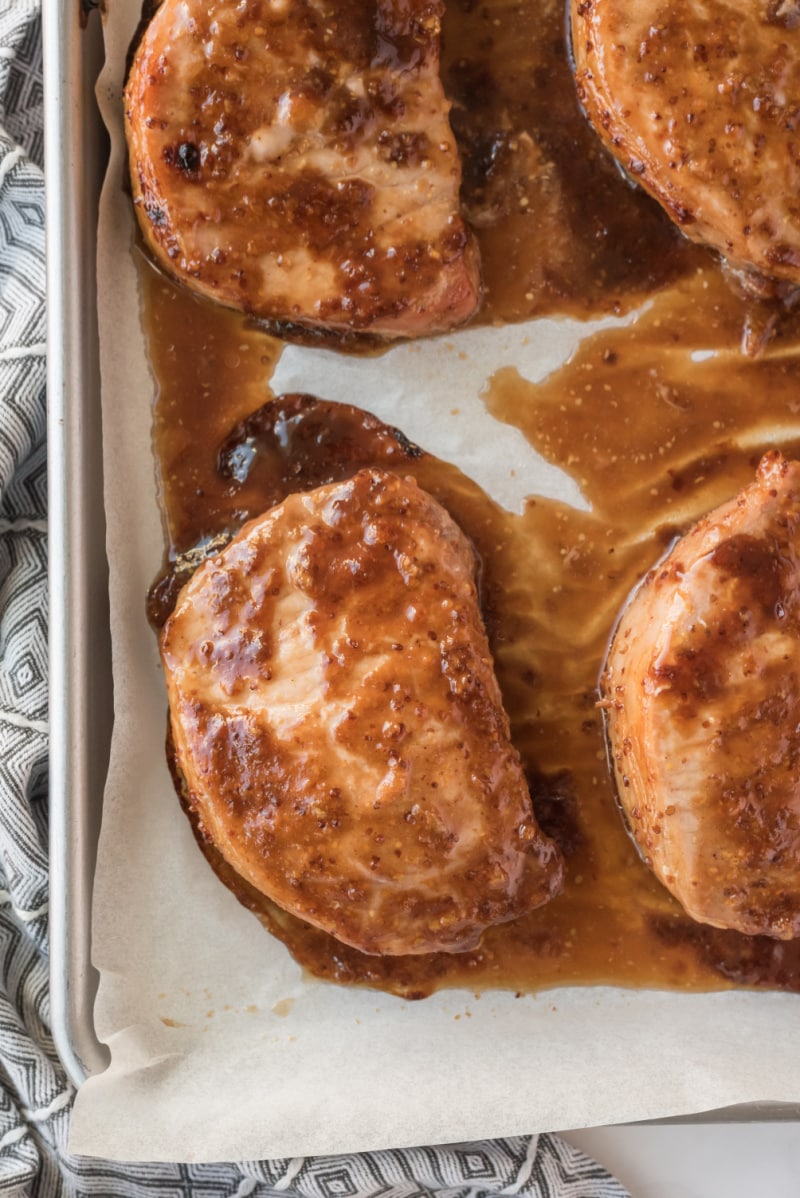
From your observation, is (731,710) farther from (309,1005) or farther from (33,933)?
(33,933)

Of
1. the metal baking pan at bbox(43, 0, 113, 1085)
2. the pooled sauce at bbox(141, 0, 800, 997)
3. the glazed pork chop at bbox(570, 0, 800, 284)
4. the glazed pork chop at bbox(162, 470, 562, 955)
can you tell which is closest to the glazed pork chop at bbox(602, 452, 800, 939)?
the pooled sauce at bbox(141, 0, 800, 997)

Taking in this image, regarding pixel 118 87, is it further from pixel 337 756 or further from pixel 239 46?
pixel 337 756

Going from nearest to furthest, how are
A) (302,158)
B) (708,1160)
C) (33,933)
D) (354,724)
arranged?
(354,724) → (302,158) → (33,933) → (708,1160)

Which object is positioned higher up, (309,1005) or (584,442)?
(584,442)

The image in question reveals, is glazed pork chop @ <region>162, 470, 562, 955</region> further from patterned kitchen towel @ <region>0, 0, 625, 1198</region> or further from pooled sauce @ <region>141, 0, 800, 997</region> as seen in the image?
patterned kitchen towel @ <region>0, 0, 625, 1198</region>

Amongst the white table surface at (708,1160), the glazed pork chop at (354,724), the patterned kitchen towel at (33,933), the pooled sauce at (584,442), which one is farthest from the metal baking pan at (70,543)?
the white table surface at (708,1160)

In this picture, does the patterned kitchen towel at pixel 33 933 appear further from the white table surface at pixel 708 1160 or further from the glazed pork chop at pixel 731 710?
the glazed pork chop at pixel 731 710

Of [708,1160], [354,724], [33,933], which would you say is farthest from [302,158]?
[708,1160]
